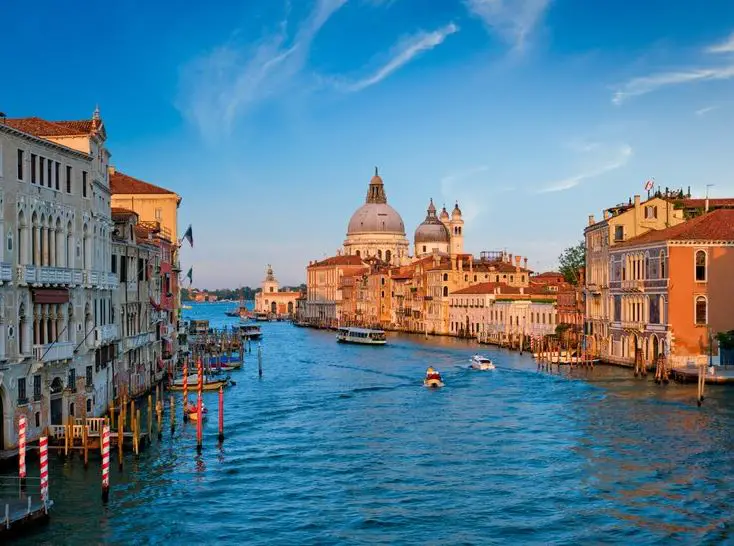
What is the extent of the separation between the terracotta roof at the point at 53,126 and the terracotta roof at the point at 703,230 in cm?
2014

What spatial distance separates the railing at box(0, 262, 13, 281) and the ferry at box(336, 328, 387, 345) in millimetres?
48038

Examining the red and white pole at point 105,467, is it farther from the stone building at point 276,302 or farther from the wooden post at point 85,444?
the stone building at point 276,302

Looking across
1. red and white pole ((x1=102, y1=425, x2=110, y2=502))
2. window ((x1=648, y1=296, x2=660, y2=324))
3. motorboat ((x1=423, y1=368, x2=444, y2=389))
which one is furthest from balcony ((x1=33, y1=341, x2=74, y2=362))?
window ((x1=648, y1=296, x2=660, y2=324))

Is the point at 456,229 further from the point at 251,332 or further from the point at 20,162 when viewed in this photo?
the point at 20,162

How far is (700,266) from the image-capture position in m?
34.0

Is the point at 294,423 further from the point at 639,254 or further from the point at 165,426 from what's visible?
the point at 639,254

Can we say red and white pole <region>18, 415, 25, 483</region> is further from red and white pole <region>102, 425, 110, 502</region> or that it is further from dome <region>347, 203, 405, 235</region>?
dome <region>347, 203, 405, 235</region>

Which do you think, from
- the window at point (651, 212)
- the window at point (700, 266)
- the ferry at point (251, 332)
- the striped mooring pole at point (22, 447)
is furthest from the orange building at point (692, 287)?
the ferry at point (251, 332)

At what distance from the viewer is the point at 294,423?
27.0 metres

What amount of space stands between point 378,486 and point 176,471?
401 cm

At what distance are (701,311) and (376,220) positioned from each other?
87.9m

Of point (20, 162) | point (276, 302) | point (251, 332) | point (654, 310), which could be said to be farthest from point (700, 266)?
point (276, 302)

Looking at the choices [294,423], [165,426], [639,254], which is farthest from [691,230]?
[165,426]

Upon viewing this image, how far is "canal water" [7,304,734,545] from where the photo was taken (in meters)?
16.2
